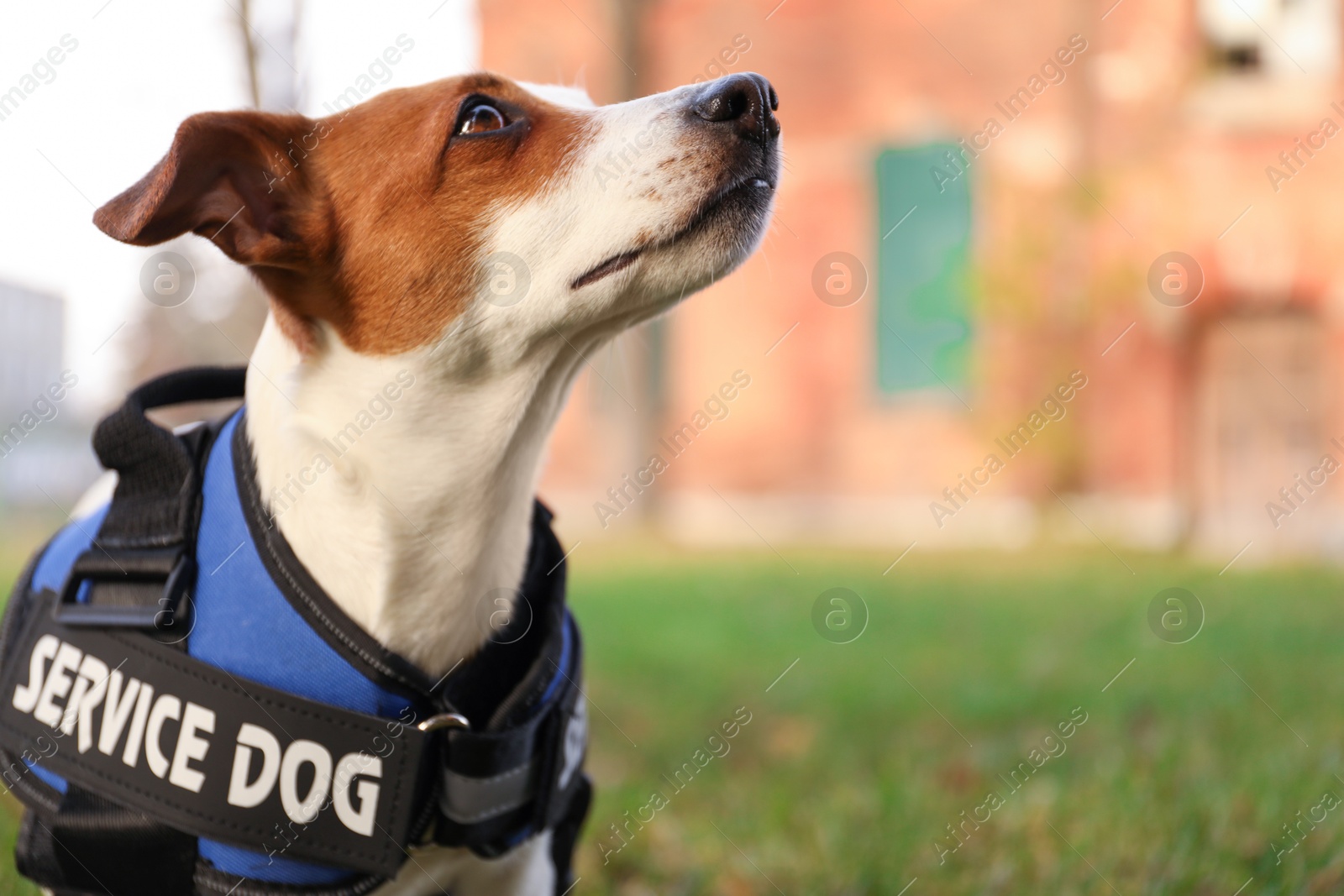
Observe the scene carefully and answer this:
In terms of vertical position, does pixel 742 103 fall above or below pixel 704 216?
above

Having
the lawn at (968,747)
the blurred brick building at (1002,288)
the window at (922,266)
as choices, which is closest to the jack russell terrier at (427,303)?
the lawn at (968,747)

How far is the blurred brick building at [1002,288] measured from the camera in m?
11.3

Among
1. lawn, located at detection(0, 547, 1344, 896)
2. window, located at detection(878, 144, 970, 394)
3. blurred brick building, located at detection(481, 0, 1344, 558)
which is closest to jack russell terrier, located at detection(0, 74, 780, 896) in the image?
lawn, located at detection(0, 547, 1344, 896)

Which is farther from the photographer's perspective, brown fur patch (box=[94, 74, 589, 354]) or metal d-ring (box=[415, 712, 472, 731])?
brown fur patch (box=[94, 74, 589, 354])

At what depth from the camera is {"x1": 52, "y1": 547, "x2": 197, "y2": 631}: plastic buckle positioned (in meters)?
1.62

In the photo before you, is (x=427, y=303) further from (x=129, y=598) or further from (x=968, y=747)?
(x=968, y=747)

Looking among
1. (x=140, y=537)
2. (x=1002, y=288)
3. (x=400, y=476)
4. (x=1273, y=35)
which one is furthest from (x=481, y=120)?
(x=1273, y=35)

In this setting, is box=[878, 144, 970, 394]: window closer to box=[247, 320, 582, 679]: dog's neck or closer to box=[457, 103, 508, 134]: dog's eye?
box=[457, 103, 508, 134]: dog's eye

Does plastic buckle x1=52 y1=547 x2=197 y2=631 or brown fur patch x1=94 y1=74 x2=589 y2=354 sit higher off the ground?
brown fur patch x1=94 y1=74 x2=589 y2=354

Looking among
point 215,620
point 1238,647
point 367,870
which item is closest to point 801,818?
point 367,870

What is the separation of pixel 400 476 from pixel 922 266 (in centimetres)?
1164

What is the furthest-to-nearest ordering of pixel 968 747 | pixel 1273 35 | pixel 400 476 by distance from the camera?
pixel 1273 35 → pixel 968 747 → pixel 400 476

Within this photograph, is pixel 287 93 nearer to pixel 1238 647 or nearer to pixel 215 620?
pixel 215 620

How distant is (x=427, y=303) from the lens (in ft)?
5.66
